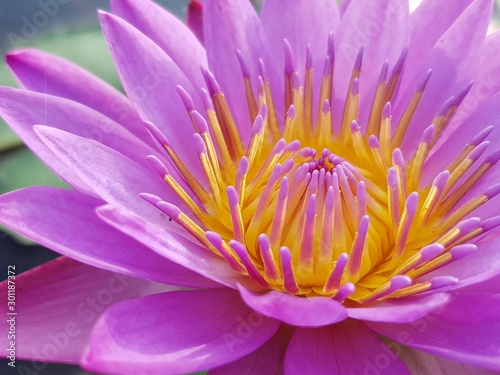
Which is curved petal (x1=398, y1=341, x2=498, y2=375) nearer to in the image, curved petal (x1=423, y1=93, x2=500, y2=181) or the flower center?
the flower center

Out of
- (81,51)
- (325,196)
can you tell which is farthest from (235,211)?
(81,51)

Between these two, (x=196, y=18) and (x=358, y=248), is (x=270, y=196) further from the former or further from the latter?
(x=196, y=18)

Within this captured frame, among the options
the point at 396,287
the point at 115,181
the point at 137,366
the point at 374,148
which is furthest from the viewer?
the point at 374,148

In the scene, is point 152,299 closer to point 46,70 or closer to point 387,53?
point 46,70

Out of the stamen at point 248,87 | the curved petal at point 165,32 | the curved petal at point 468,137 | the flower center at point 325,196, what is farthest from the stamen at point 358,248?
the curved petal at point 165,32

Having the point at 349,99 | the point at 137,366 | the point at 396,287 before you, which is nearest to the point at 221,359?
the point at 137,366

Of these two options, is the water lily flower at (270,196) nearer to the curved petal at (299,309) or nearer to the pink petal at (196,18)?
the curved petal at (299,309)

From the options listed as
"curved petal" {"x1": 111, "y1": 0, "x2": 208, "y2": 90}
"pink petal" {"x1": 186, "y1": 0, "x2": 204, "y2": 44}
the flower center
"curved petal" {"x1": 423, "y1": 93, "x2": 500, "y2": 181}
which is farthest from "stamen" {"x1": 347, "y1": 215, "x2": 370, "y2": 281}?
"pink petal" {"x1": 186, "y1": 0, "x2": 204, "y2": 44}
